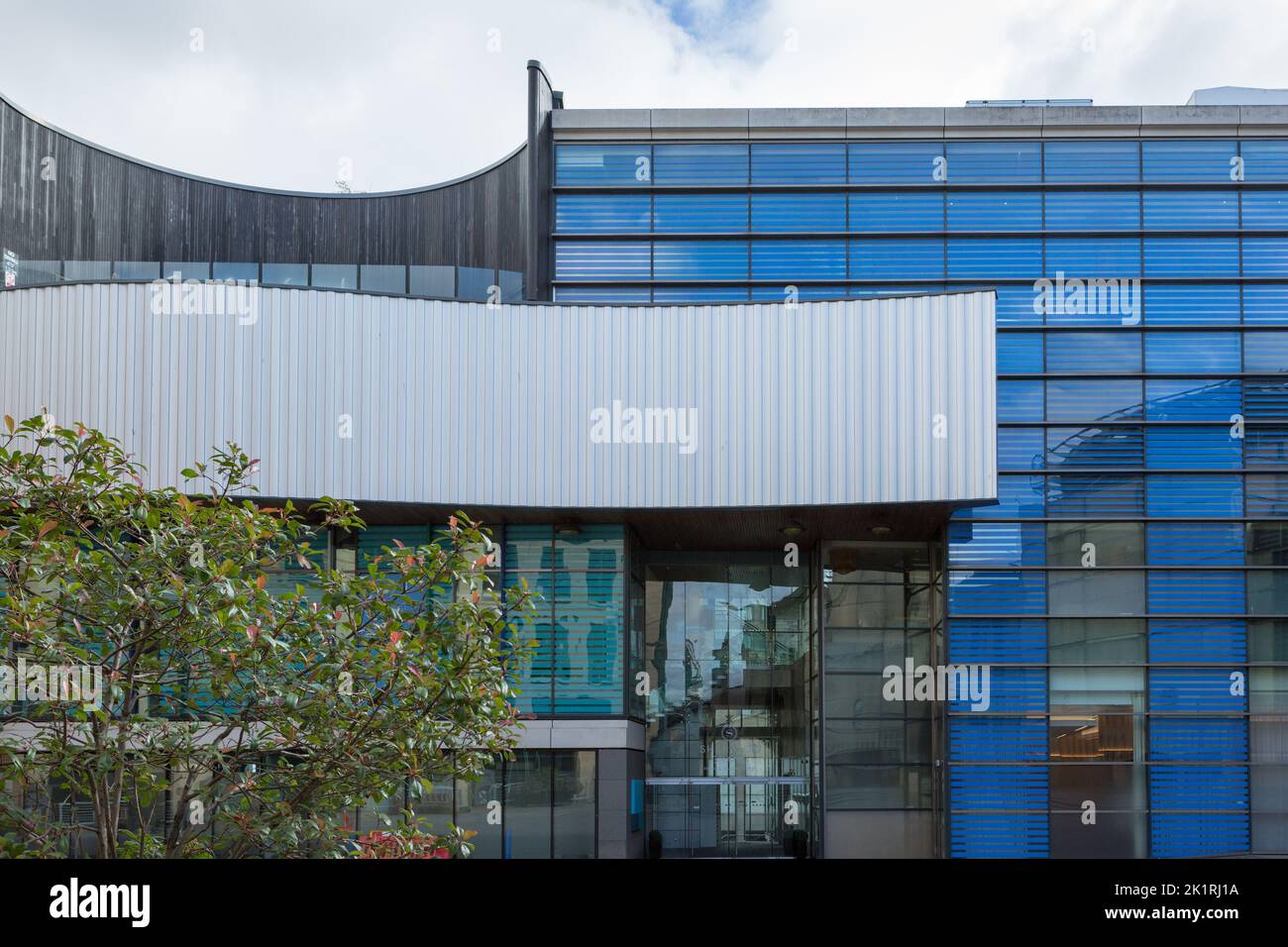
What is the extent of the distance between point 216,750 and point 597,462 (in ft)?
42.9

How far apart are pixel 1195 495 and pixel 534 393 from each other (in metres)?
13.3

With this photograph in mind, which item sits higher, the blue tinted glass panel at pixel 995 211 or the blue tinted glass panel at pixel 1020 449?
the blue tinted glass panel at pixel 995 211

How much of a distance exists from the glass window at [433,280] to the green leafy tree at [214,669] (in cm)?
1849

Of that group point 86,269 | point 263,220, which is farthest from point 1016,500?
point 86,269

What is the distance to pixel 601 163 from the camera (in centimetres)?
2516

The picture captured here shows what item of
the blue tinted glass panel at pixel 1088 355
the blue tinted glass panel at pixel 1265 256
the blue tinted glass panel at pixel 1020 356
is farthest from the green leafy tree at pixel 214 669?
the blue tinted glass panel at pixel 1265 256

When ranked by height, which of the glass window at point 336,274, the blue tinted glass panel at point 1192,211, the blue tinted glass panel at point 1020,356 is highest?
the blue tinted glass panel at point 1192,211

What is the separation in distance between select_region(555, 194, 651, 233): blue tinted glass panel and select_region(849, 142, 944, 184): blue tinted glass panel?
446cm

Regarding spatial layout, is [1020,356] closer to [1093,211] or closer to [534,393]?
[1093,211]

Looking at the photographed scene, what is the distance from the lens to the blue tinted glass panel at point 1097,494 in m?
23.8

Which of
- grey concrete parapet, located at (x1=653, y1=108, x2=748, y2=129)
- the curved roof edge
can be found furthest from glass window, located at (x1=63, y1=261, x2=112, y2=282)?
grey concrete parapet, located at (x1=653, y1=108, x2=748, y2=129)

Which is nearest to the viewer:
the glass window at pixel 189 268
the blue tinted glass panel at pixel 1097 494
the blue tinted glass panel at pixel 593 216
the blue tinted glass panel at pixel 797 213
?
the blue tinted glass panel at pixel 1097 494

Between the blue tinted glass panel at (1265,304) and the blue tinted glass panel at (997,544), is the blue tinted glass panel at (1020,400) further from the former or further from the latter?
the blue tinted glass panel at (1265,304)
